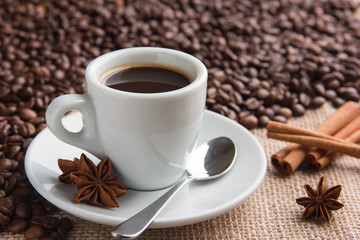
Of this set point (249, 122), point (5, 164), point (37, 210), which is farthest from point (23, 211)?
point (249, 122)

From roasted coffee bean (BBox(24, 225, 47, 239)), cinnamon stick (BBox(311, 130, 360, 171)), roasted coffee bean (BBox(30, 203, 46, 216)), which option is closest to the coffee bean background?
roasted coffee bean (BBox(30, 203, 46, 216))

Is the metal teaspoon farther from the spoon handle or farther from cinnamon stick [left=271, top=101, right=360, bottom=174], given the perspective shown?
cinnamon stick [left=271, top=101, right=360, bottom=174]

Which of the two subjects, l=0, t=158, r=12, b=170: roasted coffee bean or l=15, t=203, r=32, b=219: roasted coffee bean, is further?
l=0, t=158, r=12, b=170: roasted coffee bean

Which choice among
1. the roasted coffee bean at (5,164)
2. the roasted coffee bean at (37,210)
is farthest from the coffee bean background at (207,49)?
the roasted coffee bean at (37,210)

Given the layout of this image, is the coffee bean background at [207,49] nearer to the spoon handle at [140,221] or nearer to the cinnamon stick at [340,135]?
the cinnamon stick at [340,135]

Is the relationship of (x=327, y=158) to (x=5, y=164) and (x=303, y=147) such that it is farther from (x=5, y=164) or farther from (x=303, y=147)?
(x=5, y=164)

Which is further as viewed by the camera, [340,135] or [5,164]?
[340,135]

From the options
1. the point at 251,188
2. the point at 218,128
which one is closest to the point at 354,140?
the point at 218,128
